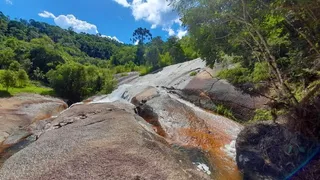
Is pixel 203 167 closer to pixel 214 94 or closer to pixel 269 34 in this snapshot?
pixel 269 34

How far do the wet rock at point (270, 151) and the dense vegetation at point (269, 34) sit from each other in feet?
2.27

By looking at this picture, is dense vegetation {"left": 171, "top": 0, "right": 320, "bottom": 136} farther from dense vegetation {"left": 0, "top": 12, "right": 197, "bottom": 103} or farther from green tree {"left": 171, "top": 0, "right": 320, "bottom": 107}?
dense vegetation {"left": 0, "top": 12, "right": 197, "bottom": 103}

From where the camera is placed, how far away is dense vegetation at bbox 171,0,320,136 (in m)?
9.09

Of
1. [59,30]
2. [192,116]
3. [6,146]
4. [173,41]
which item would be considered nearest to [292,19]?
[192,116]

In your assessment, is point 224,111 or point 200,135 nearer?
point 200,135

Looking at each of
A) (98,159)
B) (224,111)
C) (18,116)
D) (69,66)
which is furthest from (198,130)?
(69,66)

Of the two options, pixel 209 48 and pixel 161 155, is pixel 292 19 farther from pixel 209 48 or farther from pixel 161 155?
pixel 161 155

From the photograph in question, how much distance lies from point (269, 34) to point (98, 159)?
30.6 ft

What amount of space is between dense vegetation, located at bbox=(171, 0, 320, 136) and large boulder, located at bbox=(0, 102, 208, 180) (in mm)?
4958

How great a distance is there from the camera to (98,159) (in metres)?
8.20

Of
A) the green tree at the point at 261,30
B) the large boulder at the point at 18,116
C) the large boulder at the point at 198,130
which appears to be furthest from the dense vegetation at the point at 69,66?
the large boulder at the point at 18,116

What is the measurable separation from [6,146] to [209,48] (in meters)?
13.3

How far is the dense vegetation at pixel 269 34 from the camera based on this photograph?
9094mm

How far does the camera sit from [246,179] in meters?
10.2
